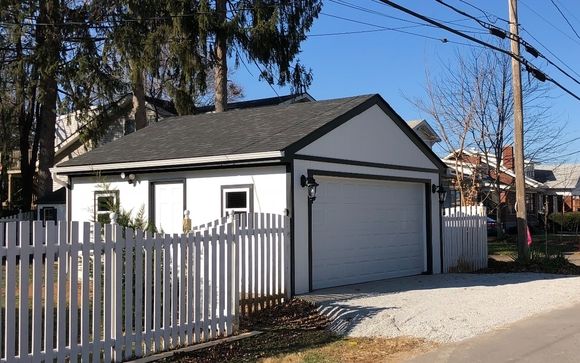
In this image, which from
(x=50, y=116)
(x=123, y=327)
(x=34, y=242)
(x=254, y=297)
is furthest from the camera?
(x=50, y=116)

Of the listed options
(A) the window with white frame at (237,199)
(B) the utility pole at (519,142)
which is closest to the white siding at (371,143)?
(A) the window with white frame at (237,199)

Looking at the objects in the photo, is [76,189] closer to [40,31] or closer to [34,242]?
[34,242]

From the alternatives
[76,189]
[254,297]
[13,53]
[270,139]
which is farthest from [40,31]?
[254,297]

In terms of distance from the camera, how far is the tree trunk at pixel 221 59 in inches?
955

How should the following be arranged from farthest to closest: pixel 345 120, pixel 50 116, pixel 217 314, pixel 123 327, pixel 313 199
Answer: pixel 50 116 < pixel 345 120 < pixel 313 199 < pixel 217 314 < pixel 123 327

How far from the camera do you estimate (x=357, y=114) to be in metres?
13.9

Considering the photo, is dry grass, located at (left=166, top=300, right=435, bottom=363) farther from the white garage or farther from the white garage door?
the white garage door

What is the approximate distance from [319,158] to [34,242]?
7122 millimetres

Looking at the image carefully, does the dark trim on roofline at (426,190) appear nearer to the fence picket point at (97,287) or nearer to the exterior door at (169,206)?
the exterior door at (169,206)

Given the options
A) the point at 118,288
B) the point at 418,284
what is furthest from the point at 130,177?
the point at 118,288

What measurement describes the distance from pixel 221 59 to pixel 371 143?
12.2 m

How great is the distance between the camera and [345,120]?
1343 cm

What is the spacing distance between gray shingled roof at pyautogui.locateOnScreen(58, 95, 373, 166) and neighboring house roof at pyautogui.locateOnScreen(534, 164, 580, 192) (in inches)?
1501

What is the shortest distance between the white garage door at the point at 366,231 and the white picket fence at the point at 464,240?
1.07 meters
